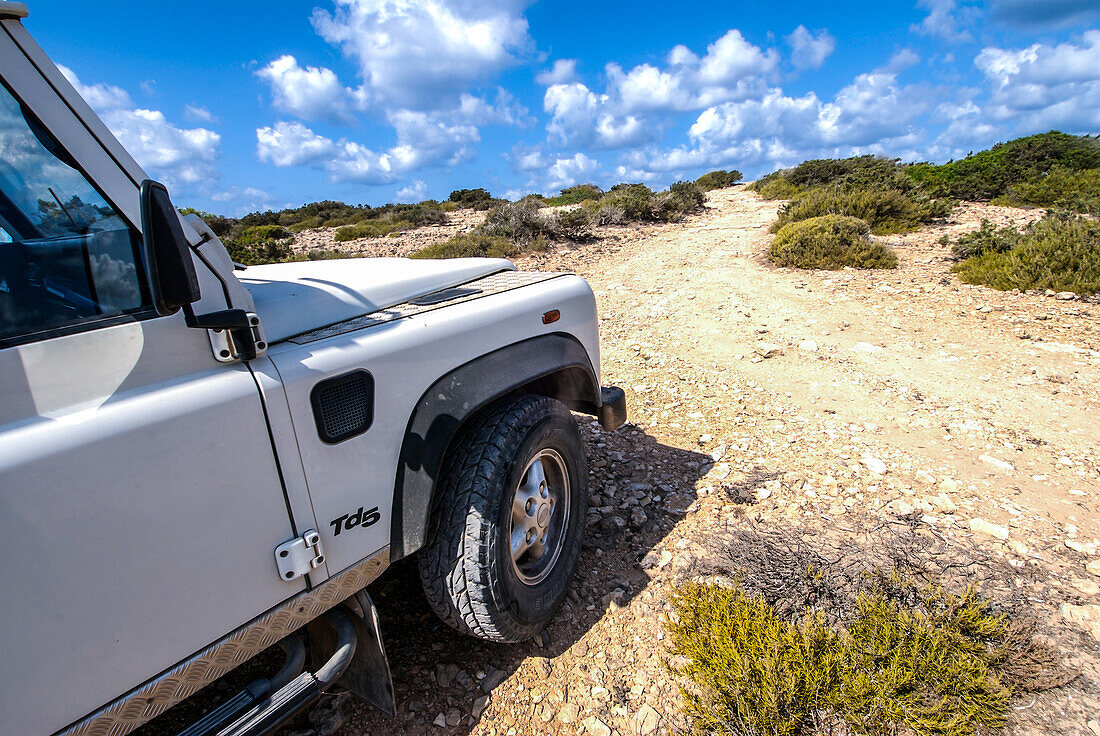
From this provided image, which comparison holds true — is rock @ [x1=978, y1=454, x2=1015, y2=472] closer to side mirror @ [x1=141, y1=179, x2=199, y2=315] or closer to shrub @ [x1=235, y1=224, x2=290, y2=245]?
side mirror @ [x1=141, y1=179, x2=199, y2=315]

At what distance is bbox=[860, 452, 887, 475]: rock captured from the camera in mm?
→ 3412

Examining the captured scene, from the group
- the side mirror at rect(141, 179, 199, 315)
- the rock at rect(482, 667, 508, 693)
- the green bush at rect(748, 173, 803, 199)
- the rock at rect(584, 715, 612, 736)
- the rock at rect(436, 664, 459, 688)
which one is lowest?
the rock at rect(584, 715, 612, 736)

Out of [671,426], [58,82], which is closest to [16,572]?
[58,82]

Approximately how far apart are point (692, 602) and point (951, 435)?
2593mm

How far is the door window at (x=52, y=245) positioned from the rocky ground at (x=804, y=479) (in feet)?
5.38

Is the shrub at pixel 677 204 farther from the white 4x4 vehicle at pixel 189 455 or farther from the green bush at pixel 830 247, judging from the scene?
the white 4x4 vehicle at pixel 189 455

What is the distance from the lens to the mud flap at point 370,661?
1.82 metres

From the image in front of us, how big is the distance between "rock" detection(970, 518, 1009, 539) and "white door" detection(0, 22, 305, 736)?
330cm

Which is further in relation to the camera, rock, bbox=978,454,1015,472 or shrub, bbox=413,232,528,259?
shrub, bbox=413,232,528,259

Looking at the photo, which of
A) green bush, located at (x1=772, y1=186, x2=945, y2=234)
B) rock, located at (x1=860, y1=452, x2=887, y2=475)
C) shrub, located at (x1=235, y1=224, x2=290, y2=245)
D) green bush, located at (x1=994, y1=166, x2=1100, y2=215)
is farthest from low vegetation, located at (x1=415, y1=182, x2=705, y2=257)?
green bush, located at (x1=994, y1=166, x2=1100, y2=215)

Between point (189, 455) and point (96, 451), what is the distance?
0.17 m

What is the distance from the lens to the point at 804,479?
338cm

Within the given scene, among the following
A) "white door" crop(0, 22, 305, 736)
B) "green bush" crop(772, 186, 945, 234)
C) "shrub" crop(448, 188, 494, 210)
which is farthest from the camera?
"shrub" crop(448, 188, 494, 210)

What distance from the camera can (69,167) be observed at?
1.24m
